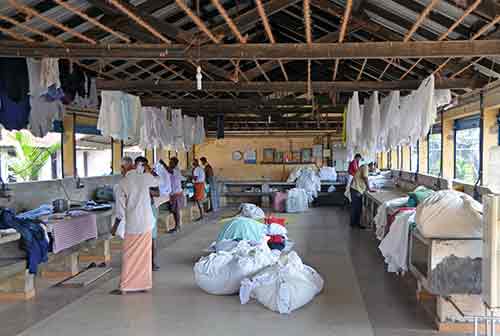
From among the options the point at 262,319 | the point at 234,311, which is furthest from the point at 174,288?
the point at 262,319

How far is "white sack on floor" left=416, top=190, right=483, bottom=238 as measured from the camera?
13.7ft

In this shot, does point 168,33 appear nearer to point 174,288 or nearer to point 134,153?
point 174,288

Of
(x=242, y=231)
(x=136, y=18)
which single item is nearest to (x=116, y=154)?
(x=242, y=231)

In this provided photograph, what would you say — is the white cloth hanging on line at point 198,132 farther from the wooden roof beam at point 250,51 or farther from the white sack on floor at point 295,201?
the wooden roof beam at point 250,51

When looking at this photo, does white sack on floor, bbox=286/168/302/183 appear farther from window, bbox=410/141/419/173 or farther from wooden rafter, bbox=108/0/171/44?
wooden rafter, bbox=108/0/171/44

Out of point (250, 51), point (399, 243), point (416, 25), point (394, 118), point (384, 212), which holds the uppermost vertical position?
point (416, 25)

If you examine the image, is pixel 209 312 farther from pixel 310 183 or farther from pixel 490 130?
pixel 310 183

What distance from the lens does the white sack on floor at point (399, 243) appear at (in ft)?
16.9

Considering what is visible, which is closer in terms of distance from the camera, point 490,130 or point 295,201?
point 490,130

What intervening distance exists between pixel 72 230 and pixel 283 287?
2733 millimetres

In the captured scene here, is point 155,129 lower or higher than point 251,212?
higher

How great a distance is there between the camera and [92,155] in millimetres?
9773

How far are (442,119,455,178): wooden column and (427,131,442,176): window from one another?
786mm

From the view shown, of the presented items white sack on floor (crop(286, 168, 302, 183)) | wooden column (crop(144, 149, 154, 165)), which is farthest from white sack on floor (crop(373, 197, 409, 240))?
white sack on floor (crop(286, 168, 302, 183))
